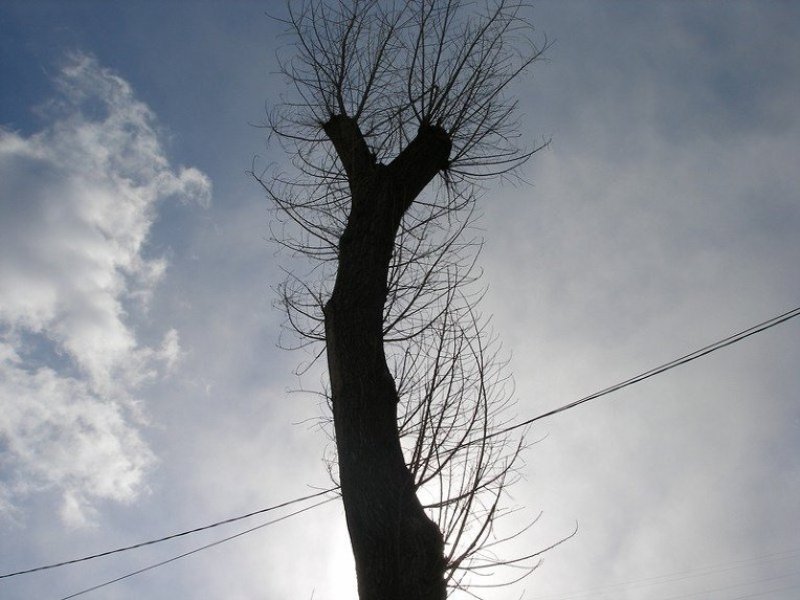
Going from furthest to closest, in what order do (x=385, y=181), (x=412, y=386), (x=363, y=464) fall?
(x=385, y=181)
(x=412, y=386)
(x=363, y=464)

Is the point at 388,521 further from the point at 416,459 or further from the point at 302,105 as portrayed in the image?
the point at 302,105

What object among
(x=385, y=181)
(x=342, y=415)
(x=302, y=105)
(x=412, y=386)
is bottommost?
(x=342, y=415)

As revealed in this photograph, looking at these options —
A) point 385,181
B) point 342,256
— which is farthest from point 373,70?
point 342,256

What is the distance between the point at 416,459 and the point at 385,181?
1.66m

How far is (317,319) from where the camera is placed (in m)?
3.71

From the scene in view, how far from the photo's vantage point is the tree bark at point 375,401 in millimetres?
2320

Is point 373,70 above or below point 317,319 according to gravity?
above

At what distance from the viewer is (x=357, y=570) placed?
7.75ft

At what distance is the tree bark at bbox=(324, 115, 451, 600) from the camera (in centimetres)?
232

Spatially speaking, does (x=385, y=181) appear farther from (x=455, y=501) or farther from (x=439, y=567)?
(x=439, y=567)

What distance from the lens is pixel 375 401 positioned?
106 inches

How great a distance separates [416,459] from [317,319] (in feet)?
4.11

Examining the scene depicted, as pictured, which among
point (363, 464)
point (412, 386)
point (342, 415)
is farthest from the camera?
point (412, 386)

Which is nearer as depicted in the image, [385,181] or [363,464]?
[363,464]
